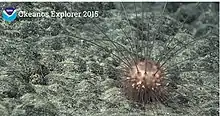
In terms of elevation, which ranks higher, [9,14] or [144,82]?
[9,14]

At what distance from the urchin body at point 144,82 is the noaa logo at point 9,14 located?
1.29 m

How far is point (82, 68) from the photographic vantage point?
3.32 metres

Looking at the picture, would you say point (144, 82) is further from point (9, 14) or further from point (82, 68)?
point (9, 14)

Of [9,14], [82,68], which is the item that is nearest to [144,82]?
[82,68]

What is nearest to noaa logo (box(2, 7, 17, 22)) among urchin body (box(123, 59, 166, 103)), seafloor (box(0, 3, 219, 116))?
seafloor (box(0, 3, 219, 116))

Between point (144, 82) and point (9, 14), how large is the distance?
1574 millimetres

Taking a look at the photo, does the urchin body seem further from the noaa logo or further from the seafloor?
the noaa logo

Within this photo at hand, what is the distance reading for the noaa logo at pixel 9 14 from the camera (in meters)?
3.55

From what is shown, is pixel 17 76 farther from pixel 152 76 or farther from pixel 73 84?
pixel 152 76

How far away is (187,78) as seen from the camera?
3.55 meters

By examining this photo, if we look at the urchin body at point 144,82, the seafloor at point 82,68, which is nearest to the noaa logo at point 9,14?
the seafloor at point 82,68

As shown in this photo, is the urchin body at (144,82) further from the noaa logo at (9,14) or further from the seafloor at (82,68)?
the noaa logo at (9,14)

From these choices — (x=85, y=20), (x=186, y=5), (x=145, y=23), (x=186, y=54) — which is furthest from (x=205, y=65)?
(x=186, y=5)

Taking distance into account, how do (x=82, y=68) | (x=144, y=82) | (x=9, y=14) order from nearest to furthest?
(x=144, y=82) < (x=82, y=68) < (x=9, y=14)
